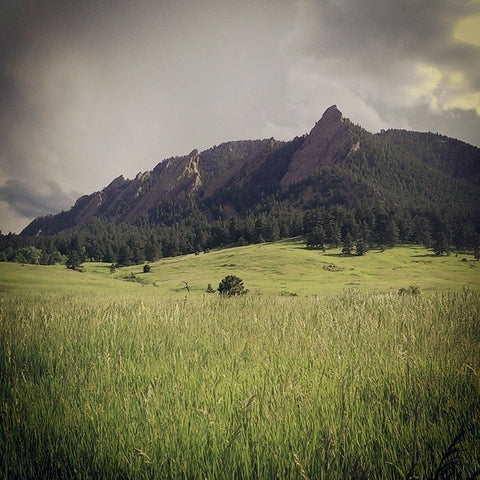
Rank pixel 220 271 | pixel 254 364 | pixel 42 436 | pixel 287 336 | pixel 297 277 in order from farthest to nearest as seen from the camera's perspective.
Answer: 1. pixel 220 271
2. pixel 297 277
3. pixel 287 336
4. pixel 254 364
5. pixel 42 436

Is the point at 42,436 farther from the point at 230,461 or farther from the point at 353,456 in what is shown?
the point at 353,456

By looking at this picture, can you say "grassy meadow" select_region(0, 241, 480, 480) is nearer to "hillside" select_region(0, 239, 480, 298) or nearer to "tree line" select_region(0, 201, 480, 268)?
"hillside" select_region(0, 239, 480, 298)

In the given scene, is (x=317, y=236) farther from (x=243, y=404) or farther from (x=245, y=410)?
(x=245, y=410)

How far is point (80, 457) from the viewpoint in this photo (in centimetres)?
237

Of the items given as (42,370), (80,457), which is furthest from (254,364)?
(42,370)

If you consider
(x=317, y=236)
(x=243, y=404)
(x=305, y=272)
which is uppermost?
(x=317, y=236)

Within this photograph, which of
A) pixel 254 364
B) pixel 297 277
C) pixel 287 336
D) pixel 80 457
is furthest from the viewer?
pixel 297 277

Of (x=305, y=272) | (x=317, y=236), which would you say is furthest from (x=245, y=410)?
(x=317, y=236)

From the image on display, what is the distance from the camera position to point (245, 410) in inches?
103

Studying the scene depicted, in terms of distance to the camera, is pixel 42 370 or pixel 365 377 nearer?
pixel 365 377

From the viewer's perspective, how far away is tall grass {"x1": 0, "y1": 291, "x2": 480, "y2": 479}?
2.18 metres

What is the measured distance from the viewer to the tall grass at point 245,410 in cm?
218

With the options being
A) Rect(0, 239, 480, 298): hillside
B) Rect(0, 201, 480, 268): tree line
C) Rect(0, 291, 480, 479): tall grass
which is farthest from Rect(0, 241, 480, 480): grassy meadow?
Rect(0, 201, 480, 268): tree line

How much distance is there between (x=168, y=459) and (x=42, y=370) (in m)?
2.84
